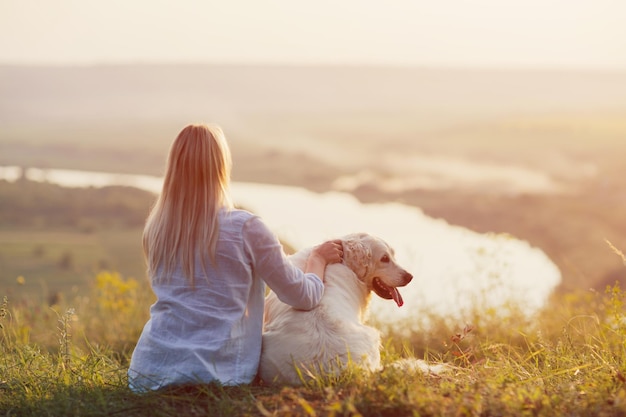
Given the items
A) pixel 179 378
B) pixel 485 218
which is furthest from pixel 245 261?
pixel 485 218

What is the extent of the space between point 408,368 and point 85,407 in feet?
5.93

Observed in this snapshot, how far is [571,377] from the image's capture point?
180 inches

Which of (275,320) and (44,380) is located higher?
(275,320)

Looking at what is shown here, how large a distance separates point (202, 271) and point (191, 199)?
410 millimetres

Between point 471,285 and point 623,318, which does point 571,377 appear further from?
point 471,285

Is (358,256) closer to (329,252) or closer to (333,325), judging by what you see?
(329,252)

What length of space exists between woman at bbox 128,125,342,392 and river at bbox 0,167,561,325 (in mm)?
833

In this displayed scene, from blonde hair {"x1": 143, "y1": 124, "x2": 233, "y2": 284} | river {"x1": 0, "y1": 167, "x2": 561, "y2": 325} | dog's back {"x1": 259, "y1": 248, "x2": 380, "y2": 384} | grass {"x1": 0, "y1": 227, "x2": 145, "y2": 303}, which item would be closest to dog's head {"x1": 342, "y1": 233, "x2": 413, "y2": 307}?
river {"x1": 0, "y1": 167, "x2": 561, "y2": 325}

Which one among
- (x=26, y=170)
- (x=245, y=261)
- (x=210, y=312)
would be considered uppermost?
(x=245, y=261)

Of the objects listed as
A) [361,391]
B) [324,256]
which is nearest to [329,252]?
[324,256]

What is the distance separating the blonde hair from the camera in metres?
4.19

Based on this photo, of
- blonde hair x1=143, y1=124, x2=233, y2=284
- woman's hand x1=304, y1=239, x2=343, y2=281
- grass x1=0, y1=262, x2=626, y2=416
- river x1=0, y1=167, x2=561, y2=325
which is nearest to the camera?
grass x1=0, y1=262, x2=626, y2=416

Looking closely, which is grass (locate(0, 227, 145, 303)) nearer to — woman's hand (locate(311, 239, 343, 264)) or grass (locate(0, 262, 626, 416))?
grass (locate(0, 262, 626, 416))

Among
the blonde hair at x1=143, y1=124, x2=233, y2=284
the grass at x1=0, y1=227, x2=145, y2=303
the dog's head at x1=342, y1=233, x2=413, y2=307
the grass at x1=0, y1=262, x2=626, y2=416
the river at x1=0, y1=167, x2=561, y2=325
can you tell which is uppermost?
the blonde hair at x1=143, y1=124, x2=233, y2=284
